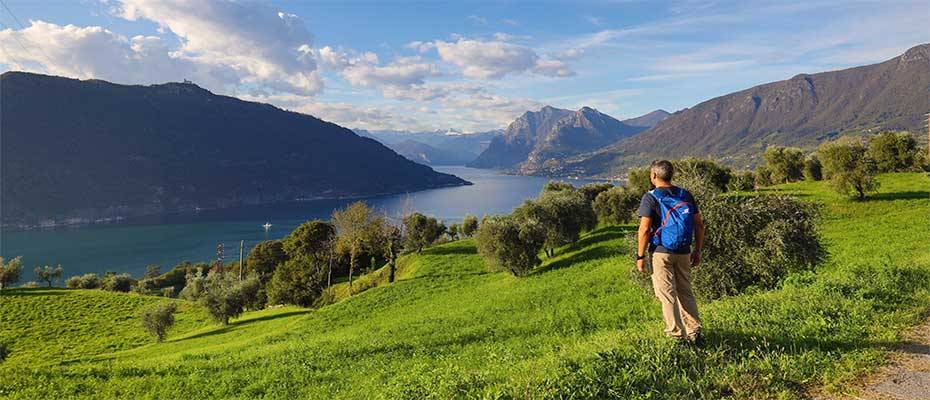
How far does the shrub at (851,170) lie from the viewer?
3894 cm

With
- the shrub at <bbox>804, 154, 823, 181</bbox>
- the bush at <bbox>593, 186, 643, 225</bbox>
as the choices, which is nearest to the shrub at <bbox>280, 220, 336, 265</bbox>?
the bush at <bbox>593, 186, 643, 225</bbox>

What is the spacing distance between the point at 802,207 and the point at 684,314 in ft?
35.5

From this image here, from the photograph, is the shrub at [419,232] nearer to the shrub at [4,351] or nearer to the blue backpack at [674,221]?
the shrub at [4,351]

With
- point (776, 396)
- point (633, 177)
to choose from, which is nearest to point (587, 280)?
point (776, 396)

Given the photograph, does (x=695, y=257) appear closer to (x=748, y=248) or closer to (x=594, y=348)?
(x=594, y=348)

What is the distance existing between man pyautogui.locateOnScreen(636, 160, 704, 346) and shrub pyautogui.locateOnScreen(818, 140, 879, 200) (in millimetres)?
44377

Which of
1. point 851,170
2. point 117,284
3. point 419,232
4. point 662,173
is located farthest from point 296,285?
point 117,284

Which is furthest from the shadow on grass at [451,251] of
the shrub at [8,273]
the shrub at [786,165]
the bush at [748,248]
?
the shrub at [8,273]

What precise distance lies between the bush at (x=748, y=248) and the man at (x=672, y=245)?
7275 mm

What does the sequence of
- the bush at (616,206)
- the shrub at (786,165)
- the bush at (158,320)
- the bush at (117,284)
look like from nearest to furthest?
1. the bush at (158,320)
2. the bush at (616,206)
3. the shrub at (786,165)
4. the bush at (117,284)

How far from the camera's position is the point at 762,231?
46.4 ft

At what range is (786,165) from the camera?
2813 inches

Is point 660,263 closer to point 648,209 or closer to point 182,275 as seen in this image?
point 648,209

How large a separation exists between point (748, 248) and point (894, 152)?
215ft
